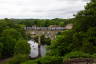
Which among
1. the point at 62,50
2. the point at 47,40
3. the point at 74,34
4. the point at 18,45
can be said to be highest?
the point at 74,34

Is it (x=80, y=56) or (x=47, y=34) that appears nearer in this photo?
(x=80, y=56)

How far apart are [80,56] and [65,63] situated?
82 centimetres

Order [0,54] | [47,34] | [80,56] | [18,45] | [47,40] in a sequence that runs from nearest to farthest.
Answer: [80,56] → [18,45] → [0,54] → [47,40] → [47,34]

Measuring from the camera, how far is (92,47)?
12.4 m

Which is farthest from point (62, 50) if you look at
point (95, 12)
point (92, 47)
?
point (95, 12)

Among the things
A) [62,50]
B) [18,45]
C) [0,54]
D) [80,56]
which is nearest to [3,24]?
[0,54]

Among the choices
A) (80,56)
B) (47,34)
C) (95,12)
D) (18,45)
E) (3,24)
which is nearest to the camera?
(80,56)

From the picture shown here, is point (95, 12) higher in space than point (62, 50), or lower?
higher

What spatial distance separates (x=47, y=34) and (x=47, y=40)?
6048 millimetres

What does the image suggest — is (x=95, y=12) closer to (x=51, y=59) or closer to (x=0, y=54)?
(x=51, y=59)

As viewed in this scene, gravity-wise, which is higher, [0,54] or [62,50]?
[62,50]

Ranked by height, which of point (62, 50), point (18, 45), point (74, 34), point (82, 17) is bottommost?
point (18, 45)

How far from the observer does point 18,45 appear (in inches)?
1082

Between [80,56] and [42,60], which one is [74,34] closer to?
[80,56]
